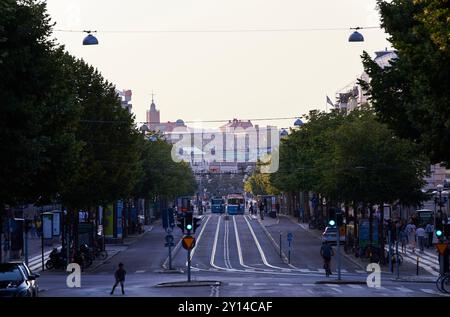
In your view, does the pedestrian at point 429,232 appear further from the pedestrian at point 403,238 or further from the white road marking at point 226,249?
the white road marking at point 226,249

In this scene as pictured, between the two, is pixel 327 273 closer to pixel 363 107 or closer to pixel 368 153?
pixel 368 153

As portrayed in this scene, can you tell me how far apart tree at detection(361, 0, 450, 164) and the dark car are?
40.3 feet

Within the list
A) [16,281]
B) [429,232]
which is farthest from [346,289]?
[429,232]

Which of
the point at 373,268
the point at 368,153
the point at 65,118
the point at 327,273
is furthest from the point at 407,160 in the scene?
the point at 65,118

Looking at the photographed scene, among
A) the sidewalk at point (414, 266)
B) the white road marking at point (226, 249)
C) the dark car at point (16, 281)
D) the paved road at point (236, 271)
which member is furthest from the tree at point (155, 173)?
the dark car at point (16, 281)

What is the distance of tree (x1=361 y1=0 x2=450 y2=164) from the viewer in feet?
92.0

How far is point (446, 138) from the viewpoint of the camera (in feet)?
104

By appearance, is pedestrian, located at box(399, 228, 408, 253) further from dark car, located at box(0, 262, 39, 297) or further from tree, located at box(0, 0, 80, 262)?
dark car, located at box(0, 262, 39, 297)

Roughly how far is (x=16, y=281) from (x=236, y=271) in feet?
120

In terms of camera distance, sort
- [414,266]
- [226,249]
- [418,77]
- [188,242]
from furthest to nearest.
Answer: [226,249] < [414,266] < [188,242] < [418,77]

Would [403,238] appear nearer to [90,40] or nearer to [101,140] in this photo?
[101,140]

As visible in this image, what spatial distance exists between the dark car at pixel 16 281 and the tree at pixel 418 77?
12.3m

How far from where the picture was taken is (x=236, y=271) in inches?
2566

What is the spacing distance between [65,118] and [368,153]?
37099 mm
